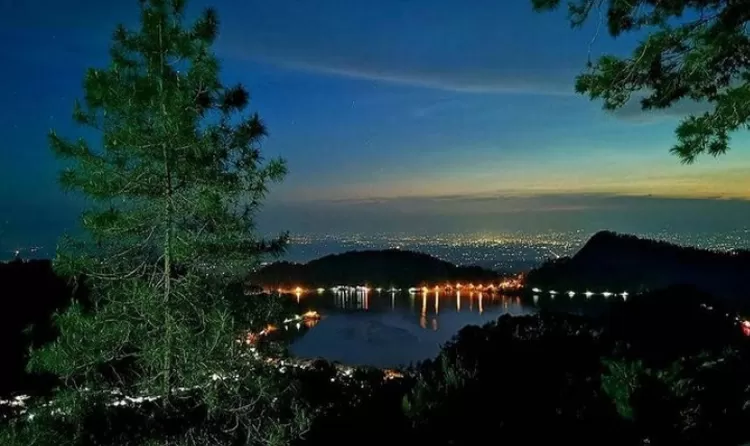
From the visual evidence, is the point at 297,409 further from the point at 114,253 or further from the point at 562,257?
the point at 562,257

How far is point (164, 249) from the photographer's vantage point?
4266 millimetres

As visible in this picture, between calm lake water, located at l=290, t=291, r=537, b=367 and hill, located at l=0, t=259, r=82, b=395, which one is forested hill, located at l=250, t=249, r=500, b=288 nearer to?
calm lake water, located at l=290, t=291, r=537, b=367

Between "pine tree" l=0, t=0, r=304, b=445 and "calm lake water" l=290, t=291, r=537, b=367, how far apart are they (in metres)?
7.66

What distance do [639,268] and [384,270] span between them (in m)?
16.1

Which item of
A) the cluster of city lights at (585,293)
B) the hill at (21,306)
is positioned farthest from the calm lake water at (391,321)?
the hill at (21,306)

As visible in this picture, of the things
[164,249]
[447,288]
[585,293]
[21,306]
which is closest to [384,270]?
[447,288]

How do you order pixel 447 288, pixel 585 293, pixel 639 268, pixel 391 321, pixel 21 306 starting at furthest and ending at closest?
pixel 447 288 < pixel 639 268 < pixel 585 293 < pixel 391 321 < pixel 21 306

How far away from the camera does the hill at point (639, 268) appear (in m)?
30.1

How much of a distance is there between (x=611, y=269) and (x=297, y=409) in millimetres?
35609

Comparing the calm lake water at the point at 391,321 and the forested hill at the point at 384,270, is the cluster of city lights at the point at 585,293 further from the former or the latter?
the forested hill at the point at 384,270

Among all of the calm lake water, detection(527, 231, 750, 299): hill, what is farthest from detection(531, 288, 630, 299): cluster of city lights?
the calm lake water

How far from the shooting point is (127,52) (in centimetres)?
423

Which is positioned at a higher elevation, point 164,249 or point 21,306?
point 164,249

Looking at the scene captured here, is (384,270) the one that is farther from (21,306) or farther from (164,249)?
(164,249)
